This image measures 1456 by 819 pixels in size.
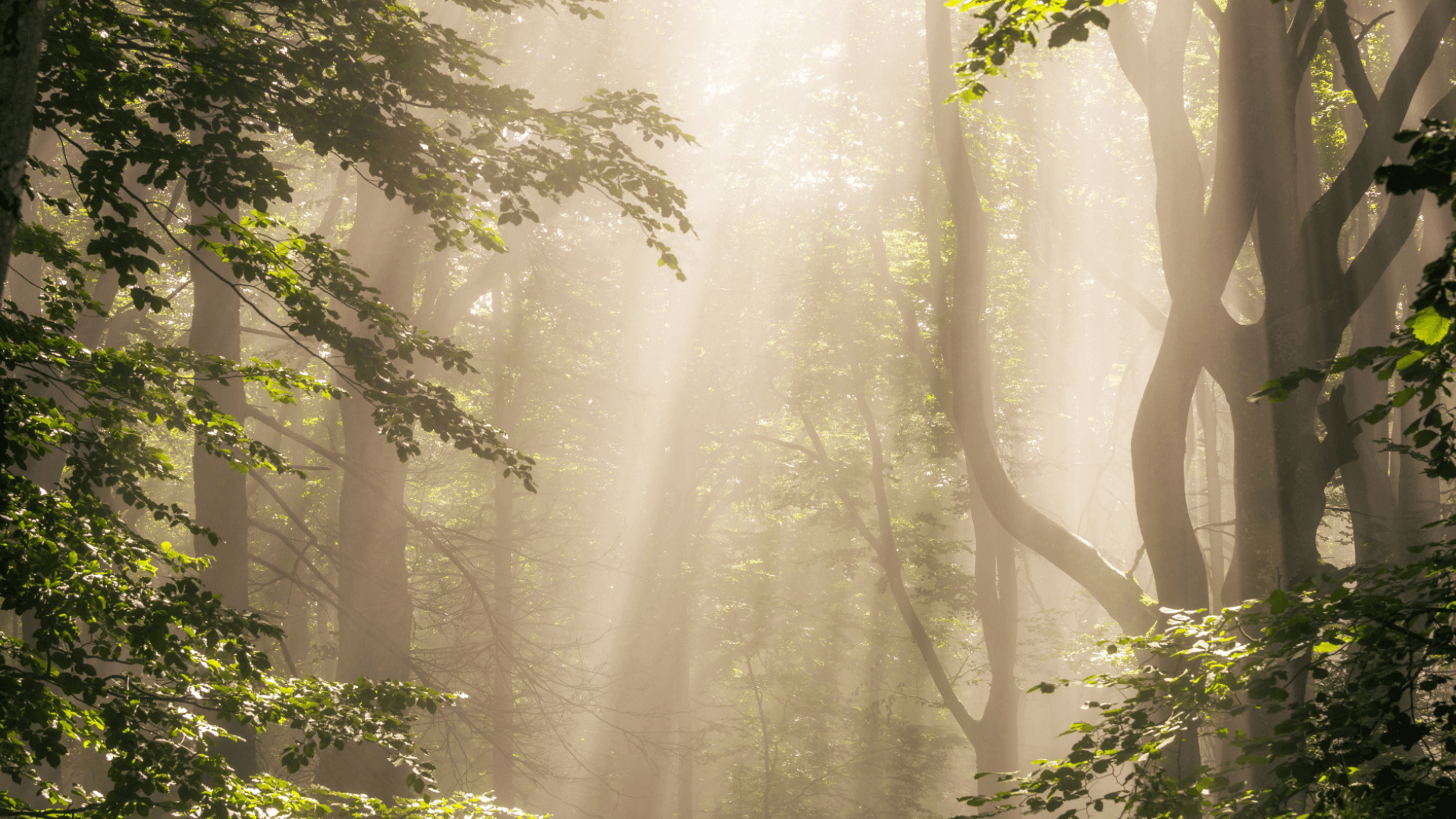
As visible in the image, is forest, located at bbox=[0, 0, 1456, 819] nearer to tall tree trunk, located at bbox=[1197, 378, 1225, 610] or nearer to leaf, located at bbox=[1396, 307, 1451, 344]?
leaf, located at bbox=[1396, 307, 1451, 344]

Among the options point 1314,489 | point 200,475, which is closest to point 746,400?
point 200,475

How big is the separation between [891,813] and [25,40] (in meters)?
18.5

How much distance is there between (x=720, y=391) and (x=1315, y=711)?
1547cm

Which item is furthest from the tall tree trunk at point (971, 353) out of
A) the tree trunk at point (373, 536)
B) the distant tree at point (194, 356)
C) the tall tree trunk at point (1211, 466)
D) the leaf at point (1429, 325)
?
the tall tree trunk at point (1211, 466)

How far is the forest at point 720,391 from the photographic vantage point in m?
3.38

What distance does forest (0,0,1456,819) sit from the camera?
11.1 ft

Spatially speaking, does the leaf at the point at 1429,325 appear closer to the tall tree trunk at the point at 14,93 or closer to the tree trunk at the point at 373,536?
the tall tree trunk at the point at 14,93

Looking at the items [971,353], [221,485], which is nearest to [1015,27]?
[971,353]

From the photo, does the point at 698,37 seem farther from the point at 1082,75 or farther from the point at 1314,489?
the point at 1314,489

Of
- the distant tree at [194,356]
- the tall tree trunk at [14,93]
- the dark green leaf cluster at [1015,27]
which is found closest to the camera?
the tall tree trunk at [14,93]

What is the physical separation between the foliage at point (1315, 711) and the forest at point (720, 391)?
29 mm

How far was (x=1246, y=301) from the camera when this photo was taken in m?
13.6

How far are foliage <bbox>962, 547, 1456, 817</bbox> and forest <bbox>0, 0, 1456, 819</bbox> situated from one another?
3 cm

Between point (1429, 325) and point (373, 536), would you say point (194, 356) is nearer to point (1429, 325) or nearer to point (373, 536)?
point (1429, 325)
